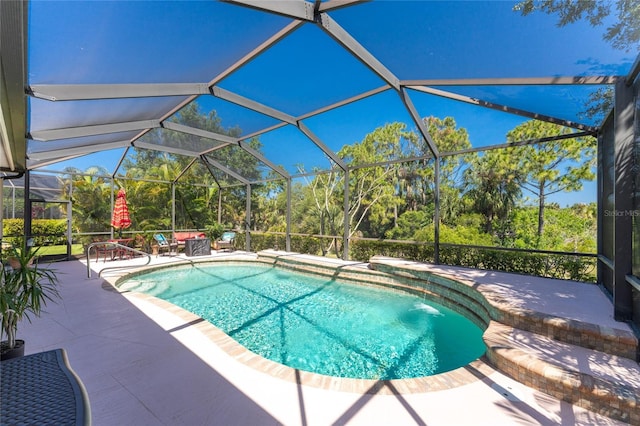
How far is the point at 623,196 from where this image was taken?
13.5 ft

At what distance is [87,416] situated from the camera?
1892 mm

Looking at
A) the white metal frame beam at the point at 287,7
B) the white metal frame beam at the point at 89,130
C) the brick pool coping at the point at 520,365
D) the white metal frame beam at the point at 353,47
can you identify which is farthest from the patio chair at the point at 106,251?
the white metal frame beam at the point at 353,47

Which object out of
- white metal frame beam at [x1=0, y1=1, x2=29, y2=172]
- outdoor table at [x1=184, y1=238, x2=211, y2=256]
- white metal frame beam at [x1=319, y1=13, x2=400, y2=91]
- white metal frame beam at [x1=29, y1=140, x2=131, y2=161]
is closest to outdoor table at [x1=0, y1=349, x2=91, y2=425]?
white metal frame beam at [x1=0, y1=1, x2=29, y2=172]

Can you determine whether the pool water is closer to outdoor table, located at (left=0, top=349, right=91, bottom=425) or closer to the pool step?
the pool step

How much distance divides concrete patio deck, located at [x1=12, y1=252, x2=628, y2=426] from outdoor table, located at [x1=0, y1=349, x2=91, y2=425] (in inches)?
18.3

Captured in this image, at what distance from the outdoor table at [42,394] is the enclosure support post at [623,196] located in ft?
21.6

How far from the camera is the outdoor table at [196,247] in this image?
11.9 meters

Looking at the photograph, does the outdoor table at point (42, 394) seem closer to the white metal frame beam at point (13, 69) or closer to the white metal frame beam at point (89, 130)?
the white metal frame beam at point (13, 69)

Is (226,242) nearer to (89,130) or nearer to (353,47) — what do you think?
(89,130)

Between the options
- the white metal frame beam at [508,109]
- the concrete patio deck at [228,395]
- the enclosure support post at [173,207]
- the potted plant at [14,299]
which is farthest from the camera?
the enclosure support post at [173,207]

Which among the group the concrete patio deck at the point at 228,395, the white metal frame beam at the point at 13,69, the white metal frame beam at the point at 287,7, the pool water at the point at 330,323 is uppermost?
the white metal frame beam at the point at 287,7

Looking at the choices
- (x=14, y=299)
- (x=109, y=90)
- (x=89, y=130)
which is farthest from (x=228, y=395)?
(x=89, y=130)

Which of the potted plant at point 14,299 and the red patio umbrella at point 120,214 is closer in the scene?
the potted plant at point 14,299

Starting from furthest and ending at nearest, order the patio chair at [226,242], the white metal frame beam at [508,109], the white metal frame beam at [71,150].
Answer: the patio chair at [226,242] → the white metal frame beam at [71,150] → the white metal frame beam at [508,109]
